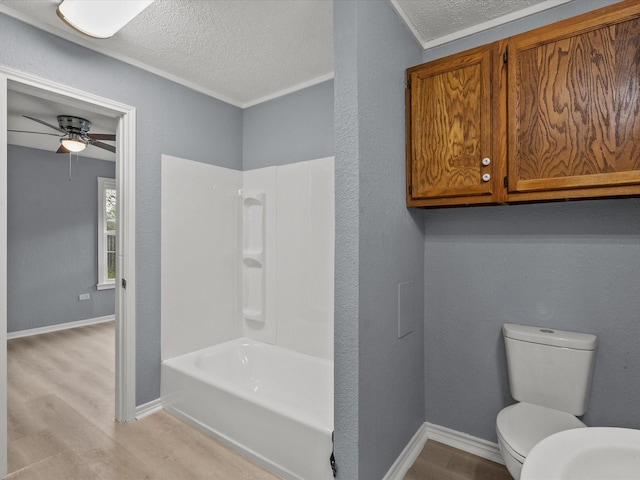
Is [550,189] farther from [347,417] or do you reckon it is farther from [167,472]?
[167,472]

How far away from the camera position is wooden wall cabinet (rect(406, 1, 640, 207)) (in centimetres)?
138

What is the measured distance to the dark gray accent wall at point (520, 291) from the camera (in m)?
1.60

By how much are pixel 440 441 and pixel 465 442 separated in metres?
0.15

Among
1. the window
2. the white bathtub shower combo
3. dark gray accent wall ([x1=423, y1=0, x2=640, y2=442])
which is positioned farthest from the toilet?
the window

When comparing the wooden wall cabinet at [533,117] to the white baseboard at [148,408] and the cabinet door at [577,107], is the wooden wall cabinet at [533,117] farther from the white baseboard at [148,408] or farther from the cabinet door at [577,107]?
the white baseboard at [148,408]

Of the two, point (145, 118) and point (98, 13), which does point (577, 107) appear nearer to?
point (98, 13)

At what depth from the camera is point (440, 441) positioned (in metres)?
2.08

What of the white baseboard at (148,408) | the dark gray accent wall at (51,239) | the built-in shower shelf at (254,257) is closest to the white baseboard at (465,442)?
the built-in shower shelf at (254,257)

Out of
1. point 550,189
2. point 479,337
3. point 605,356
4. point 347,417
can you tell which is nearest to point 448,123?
point 550,189

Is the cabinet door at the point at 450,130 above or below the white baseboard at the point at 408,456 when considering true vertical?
above

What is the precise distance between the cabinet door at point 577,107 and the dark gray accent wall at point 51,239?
5.47 meters

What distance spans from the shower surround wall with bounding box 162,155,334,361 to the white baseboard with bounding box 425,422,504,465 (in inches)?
32.1

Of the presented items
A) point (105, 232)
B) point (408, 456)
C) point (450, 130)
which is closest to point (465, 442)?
point (408, 456)

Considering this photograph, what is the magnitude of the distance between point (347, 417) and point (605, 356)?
129cm
